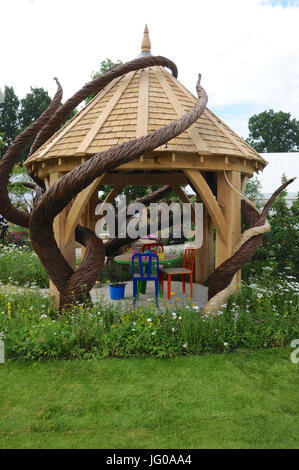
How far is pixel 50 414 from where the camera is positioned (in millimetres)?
3842

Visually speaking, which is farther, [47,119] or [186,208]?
[186,208]

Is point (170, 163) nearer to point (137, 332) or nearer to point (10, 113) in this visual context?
point (137, 332)

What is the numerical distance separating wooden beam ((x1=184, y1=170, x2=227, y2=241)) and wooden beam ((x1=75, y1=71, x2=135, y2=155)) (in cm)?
170

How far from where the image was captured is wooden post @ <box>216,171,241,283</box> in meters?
6.51

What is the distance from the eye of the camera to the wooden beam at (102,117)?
19.7ft

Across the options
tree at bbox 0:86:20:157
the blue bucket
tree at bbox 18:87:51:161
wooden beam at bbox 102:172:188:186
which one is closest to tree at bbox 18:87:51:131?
tree at bbox 18:87:51:161

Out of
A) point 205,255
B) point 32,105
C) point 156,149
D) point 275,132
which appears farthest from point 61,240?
point 275,132

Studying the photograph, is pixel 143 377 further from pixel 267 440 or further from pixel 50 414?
pixel 267 440

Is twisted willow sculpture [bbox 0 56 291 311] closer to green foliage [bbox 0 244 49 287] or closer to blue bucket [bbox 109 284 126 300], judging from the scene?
blue bucket [bbox 109 284 126 300]

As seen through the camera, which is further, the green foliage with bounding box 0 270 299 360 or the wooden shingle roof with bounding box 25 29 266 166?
the wooden shingle roof with bounding box 25 29 266 166

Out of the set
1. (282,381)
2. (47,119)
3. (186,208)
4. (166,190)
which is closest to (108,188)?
(166,190)

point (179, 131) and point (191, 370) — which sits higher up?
point (179, 131)

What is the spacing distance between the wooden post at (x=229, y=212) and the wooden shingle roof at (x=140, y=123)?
0.52m
